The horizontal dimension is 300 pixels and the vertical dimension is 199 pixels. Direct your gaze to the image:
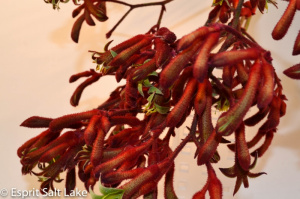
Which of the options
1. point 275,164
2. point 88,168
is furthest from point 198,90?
point 275,164

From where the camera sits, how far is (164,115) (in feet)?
1.65

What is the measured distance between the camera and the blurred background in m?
0.92

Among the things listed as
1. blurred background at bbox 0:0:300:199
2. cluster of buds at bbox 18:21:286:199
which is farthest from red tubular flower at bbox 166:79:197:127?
blurred background at bbox 0:0:300:199

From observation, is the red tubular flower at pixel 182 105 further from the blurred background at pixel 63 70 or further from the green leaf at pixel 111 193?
the blurred background at pixel 63 70

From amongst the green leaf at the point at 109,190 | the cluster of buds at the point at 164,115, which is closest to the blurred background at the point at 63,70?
the cluster of buds at the point at 164,115

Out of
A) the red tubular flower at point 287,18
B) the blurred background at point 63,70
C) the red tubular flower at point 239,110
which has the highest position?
the red tubular flower at point 287,18

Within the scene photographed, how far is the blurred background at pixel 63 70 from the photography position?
0.92m

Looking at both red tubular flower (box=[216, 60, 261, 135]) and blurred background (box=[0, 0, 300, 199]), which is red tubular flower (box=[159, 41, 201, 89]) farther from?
blurred background (box=[0, 0, 300, 199])

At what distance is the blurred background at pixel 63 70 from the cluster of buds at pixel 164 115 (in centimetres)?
37

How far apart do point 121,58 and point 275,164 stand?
561mm

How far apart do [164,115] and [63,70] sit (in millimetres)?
490

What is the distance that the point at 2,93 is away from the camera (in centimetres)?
92

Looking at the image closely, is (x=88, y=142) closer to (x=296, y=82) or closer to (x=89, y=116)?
(x=89, y=116)

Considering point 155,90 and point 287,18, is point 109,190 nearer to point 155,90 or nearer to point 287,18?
point 155,90
